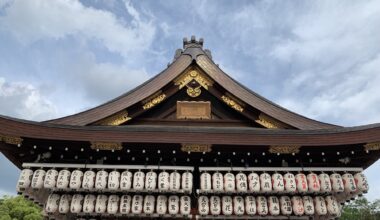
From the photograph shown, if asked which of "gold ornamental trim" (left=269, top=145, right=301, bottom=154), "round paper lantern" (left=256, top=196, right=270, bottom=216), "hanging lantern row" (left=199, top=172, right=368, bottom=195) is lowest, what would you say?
"round paper lantern" (left=256, top=196, right=270, bottom=216)

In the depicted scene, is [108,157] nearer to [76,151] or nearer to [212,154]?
[76,151]

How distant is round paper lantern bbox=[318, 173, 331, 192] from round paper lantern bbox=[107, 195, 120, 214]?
5.40m

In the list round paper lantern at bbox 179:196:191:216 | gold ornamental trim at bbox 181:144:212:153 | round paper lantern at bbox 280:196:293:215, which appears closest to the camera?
round paper lantern at bbox 179:196:191:216

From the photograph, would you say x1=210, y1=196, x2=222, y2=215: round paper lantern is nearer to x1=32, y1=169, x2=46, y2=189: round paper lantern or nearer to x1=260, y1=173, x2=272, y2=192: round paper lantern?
x1=260, y1=173, x2=272, y2=192: round paper lantern

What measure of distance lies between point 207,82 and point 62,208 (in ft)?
18.7

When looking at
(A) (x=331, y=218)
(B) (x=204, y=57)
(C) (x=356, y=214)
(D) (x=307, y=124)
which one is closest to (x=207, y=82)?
(B) (x=204, y=57)

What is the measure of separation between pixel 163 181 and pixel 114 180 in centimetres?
126

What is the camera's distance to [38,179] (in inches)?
313

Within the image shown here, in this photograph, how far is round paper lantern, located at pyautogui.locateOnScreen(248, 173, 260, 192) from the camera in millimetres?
8070

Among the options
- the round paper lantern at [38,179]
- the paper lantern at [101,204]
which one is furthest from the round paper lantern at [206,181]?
the round paper lantern at [38,179]

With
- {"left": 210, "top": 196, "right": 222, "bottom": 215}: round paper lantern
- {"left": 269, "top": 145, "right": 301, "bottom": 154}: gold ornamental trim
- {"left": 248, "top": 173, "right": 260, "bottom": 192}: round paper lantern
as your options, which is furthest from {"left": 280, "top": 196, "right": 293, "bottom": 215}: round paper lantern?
{"left": 210, "top": 196, "right": 222, "bottom": 215}: round paper lantern

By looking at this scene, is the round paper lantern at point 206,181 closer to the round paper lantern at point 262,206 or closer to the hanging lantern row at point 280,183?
the hanging lantern row at point 280,183

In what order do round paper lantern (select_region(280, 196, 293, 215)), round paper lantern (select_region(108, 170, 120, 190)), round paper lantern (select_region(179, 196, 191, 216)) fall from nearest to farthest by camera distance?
round paper lantern (select_region(108, 170, 120, 190))
round paper lantern (select_region(179, 196, 191, 216))
round paper lantern (select_region(280, 196, 293, 215))

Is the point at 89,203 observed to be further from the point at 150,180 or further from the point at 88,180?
the point at 150,180
